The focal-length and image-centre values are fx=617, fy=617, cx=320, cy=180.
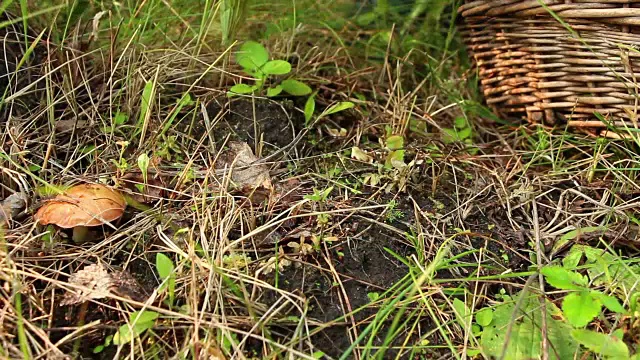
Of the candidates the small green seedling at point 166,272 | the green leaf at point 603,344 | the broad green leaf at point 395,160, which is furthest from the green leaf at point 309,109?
the green leaf at point 603,344

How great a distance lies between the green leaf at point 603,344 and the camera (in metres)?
0.99

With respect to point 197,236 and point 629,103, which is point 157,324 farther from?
point 629,103

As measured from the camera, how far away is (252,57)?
63.4 inches

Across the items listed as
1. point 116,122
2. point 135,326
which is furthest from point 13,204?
point 135,326

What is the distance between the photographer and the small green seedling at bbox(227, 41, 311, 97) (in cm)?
158

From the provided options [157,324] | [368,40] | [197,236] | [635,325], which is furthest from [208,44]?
[635,325]

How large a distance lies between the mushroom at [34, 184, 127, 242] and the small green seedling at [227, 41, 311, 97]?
461mm

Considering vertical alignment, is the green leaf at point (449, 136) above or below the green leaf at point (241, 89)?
below

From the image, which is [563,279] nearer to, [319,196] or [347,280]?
[347,280]

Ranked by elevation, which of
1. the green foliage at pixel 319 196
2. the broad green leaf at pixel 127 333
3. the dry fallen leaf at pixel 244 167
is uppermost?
the green foliage at pixel 319 196

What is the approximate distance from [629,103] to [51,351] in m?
1.38

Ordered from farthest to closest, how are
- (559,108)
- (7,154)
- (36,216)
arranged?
(559,108) → (7,154) → (36,216)

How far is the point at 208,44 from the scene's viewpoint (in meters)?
1.77

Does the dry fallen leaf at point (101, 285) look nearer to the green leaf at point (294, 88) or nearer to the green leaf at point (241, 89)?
the green leaf at point (241, 89)
